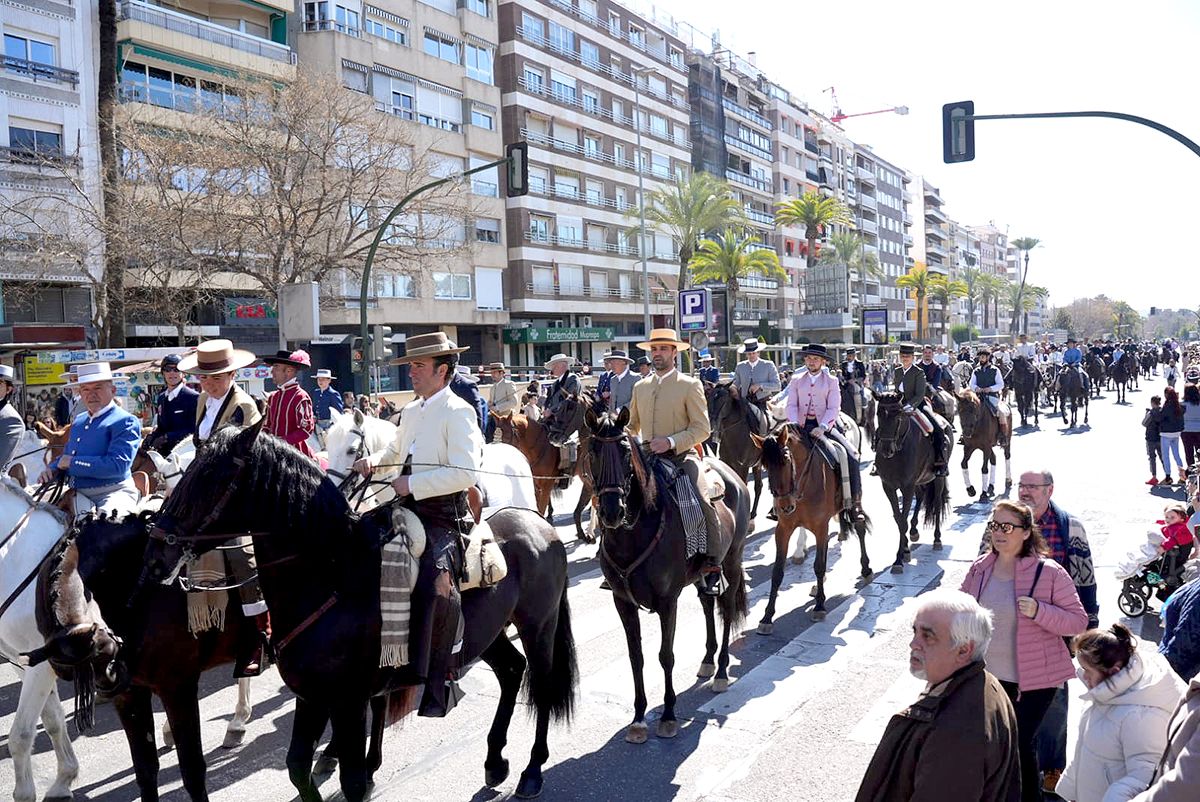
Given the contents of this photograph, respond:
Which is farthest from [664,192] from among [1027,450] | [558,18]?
[1027,450]

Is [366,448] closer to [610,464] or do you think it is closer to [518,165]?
[610,464]

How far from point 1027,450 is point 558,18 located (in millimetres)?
37855

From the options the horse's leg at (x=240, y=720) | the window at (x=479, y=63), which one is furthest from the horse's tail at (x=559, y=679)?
the window at (x=479, y=63)

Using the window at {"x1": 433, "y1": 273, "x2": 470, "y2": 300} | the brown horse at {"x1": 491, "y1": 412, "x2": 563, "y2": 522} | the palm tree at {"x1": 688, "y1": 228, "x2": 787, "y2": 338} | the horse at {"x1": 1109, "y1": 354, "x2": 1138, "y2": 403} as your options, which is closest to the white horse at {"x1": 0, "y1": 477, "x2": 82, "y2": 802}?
the brown horse at {"x1": 491, "y1": 412, "x2": 563, "y2": 522}

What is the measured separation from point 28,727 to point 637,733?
3.61m

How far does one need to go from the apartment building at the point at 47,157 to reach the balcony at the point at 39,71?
0.09 feet

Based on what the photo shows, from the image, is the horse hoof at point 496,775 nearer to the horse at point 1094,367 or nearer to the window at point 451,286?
the horse at point 1094,367

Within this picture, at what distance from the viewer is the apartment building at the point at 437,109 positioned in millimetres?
37312

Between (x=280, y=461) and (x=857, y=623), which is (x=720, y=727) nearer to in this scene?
(x=857, y=623)

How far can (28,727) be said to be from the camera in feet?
17.3

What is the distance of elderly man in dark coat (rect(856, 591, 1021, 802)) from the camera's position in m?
2.96

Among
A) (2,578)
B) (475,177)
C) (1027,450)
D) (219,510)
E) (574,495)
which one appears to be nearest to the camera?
(219,510)

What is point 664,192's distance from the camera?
5228cm

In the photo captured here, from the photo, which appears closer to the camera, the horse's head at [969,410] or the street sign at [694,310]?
the horse's head at [969,410]
